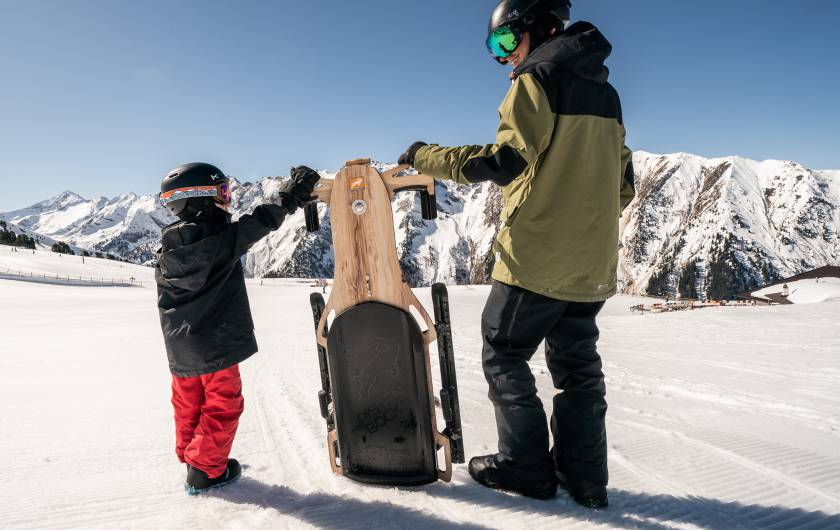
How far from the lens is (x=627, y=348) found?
→ 770 cm

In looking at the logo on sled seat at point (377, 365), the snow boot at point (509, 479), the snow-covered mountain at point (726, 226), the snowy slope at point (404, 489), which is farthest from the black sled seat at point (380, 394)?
the snow-covered mountain at point (726, 226)

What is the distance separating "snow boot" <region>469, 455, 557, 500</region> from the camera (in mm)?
2203

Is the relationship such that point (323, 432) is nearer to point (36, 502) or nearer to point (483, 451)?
point (483, 451)

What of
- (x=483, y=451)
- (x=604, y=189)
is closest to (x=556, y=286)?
(x=604, y=189)

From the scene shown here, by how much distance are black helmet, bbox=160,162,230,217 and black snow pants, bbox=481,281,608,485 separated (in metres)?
1.82

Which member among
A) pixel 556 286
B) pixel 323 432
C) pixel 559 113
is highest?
pixel 559 113

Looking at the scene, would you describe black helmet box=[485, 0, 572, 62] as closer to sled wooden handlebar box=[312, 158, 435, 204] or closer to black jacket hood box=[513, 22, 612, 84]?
black jacket hood box=[513, 22, 612, 84]

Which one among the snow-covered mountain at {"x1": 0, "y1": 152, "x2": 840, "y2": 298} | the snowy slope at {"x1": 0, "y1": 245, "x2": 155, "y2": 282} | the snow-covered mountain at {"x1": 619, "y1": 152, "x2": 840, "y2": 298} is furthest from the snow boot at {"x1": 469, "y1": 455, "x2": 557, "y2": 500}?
the snow-covered mountain at {"x1": 619, "y1": 152, "x2": 840, "y2": 298}

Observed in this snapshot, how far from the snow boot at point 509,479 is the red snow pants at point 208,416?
140 cm

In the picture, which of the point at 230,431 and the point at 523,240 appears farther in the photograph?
the point at 230,431

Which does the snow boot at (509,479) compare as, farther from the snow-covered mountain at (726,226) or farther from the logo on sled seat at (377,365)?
the snow-covered mountain at (726,226)

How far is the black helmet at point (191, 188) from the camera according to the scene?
250 centimetres

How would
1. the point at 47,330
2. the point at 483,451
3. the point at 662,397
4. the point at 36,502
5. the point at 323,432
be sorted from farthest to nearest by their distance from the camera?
the point at 47,330 < the point at 662,397 < the point at 323,432 < the point at 483,451 < the point at 36,502

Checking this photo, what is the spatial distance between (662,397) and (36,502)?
15.9 ft
